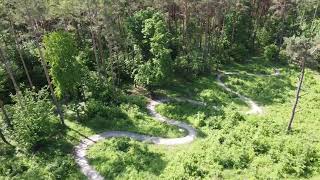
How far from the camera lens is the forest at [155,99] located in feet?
105

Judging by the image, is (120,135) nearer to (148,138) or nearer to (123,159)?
(148,138)

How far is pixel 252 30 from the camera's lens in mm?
69188

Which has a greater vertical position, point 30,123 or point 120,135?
point 30,123

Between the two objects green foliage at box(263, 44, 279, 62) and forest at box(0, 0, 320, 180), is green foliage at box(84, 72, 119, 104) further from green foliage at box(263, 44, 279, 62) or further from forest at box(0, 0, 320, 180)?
green foliage at box(263, 44, 279, 62)

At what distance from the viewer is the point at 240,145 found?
34406mm

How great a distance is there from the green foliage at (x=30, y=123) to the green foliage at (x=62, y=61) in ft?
15.3

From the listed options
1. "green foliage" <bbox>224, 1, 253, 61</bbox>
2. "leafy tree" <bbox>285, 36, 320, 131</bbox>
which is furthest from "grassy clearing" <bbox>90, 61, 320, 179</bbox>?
"green foliage" <bbox>224, 1, 253, 61</bbox>

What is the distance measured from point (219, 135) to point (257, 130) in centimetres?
450

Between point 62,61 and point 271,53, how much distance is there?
131ft

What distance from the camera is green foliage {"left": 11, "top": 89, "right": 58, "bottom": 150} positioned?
3294 cm

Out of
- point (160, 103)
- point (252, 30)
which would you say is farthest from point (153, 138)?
point (252, 30)

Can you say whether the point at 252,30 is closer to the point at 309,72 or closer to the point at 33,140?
the point at 309,72

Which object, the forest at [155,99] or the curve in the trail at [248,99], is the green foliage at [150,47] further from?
the curve in the trail at [248,99]

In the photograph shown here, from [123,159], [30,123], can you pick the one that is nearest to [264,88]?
[123,159]
